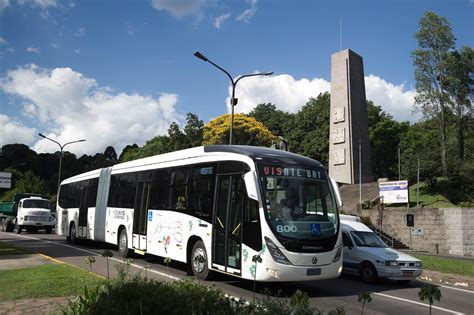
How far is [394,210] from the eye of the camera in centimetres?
3184

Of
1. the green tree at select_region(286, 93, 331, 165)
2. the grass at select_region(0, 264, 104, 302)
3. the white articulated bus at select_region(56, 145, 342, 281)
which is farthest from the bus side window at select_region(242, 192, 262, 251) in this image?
the green tree at select_region(286, 93, 331, 165)

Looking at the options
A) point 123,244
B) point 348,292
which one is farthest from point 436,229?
point 123,244

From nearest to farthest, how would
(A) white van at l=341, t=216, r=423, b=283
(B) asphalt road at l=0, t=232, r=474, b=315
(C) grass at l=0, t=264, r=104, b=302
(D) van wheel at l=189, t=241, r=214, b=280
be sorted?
1. (C) grass at l=0, t=264, r=104, b=302
2. (B) asphalt road at l=0, t=232, r=474, b=315
3. (D) van wheel at l=189, t=241, r=214, b=280
4. (A) white van at l=341, t=216, r=423, b=283

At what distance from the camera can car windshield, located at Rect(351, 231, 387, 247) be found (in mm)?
14238

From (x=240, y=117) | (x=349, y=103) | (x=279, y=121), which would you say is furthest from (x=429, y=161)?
(x=279, y=121)

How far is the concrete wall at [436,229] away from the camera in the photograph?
90.8ft

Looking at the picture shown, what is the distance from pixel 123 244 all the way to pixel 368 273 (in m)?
8.23

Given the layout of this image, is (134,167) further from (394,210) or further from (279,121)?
(279,121)

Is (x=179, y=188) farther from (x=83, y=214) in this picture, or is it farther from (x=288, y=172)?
(x=83, y=214)

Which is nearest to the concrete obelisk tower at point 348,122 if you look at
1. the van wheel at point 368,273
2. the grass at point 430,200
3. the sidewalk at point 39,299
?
the grass at point 430,200

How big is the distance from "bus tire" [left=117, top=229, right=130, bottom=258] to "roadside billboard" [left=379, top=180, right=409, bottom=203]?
24.1 metres

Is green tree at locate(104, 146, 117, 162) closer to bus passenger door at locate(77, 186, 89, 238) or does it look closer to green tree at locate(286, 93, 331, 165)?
green tree at locate(286, 93, 331, 165)

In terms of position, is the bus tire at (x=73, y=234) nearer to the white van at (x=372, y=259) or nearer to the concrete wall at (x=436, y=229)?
the white van at (x=372, y=259)

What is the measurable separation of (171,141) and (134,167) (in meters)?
50.4
